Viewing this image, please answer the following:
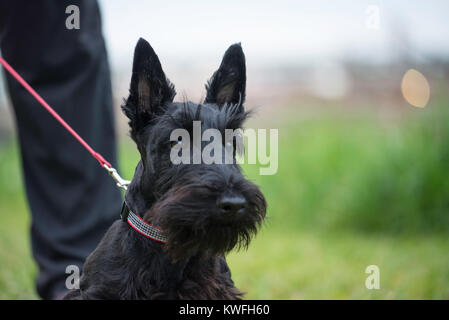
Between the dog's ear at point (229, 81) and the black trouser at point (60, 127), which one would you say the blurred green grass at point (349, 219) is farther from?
the dog's ear at point (229, 81)

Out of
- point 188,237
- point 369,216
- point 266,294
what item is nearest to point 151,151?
point 188,237

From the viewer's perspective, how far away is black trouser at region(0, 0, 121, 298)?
2.82 m

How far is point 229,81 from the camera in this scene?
2.18 meters

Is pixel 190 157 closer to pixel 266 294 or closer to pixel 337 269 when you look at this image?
pixel 266 294

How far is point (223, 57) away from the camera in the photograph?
2.11 m

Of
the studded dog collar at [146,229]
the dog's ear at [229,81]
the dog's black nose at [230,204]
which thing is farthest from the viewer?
the dog's ear at [229,81]

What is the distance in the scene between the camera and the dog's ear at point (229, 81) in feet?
6.88

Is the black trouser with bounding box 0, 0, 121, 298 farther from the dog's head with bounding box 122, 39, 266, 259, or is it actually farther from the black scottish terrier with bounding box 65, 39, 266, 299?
the dog's head with bounding box 122, 39, 266, 259

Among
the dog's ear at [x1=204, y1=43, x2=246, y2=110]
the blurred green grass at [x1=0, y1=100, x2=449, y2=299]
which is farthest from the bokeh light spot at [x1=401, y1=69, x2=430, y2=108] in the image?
the dog's ear at [x1=204, y1=43, x2=246, y2=110]

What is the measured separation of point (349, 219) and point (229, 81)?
138 inches

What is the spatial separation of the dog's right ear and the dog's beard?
0.42 meters
